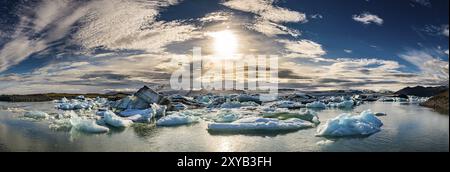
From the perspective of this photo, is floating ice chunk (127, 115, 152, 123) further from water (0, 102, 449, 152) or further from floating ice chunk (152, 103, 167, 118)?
water (0, 102, 449, 152)

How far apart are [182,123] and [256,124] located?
202 inches

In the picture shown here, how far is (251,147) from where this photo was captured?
12977 millimetres

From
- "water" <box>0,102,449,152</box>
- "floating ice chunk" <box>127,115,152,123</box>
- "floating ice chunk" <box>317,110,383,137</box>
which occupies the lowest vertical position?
"water" <box>0,102,449,152</box>

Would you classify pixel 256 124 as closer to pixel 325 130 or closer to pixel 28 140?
pixel 325 130

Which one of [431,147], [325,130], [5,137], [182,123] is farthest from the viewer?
[182,123]

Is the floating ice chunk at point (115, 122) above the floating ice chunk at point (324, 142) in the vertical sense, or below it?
above

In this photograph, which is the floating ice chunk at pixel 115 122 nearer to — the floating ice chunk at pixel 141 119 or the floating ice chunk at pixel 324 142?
the floating ice chunk at pixel 141 119

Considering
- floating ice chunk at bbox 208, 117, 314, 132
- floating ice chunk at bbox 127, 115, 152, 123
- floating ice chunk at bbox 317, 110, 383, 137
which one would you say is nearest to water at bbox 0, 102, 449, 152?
floating ice chunk at bbox 317, 110, 383, 137

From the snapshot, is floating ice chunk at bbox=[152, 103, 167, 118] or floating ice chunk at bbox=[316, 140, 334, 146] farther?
floating ice chunk at bbox=[152, 103, 167, 118]

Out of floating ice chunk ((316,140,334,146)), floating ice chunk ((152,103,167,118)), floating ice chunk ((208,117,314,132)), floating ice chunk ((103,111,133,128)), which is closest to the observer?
floating ice chunk ((316,140,334,146))

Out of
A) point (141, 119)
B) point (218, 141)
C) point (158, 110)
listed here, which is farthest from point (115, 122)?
point (158, 110)

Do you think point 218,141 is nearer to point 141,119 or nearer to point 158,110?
point 141,119

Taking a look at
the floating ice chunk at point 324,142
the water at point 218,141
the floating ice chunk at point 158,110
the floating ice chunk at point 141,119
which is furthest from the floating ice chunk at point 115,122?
the floating ice chunk at point 324,142
